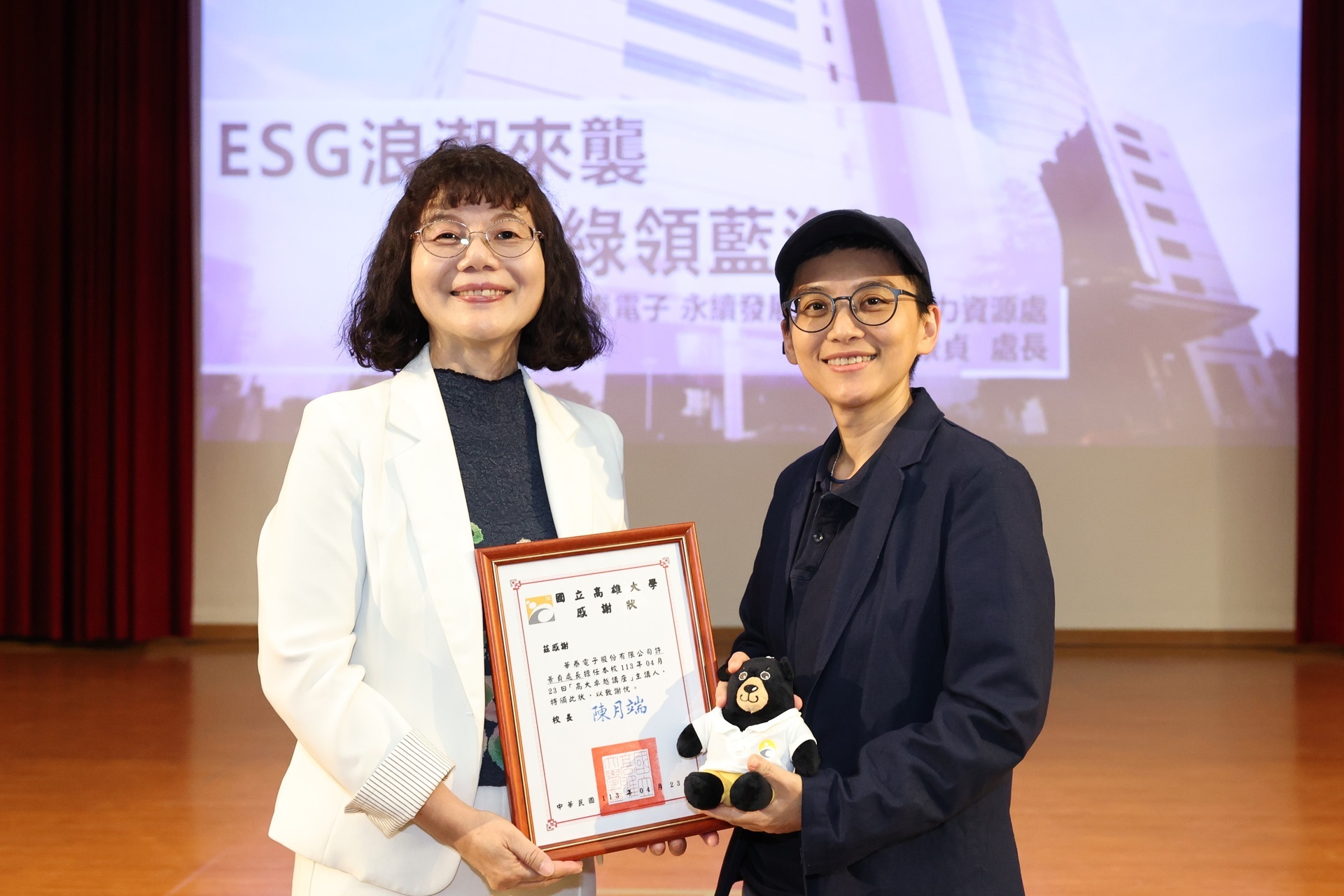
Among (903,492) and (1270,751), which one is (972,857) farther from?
(1270,751)

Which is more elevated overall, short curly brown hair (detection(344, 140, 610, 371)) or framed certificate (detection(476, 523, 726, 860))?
short curly brown hair (detection(344, 140, 610, 371))

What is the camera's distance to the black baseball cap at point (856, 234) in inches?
51.8

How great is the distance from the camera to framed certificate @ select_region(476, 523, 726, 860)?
4.25ft

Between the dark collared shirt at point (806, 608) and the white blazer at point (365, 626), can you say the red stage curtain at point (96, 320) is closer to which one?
the white blazer at point (365, 626)

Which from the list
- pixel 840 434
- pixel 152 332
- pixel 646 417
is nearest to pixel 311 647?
pixel 840 434

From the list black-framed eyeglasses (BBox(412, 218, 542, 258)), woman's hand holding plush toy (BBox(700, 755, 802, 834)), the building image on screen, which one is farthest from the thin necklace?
the building image on screen

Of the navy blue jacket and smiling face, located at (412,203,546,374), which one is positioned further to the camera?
smiling face, located at (412,203,546,374)

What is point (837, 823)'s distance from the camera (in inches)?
45.3

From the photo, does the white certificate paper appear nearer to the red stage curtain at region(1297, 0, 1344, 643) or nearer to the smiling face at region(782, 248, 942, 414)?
the smiling face at region(782, 248, 942, 414)

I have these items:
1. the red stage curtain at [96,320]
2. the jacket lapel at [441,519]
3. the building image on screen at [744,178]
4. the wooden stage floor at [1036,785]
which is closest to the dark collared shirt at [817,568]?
the jacket lapel at [441,519]

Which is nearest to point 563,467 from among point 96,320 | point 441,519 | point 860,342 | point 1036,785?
point 441,519

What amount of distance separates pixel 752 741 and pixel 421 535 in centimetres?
48

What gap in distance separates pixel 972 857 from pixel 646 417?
13.2 feet

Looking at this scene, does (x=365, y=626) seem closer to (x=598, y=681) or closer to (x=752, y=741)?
(x=598, y=681)
